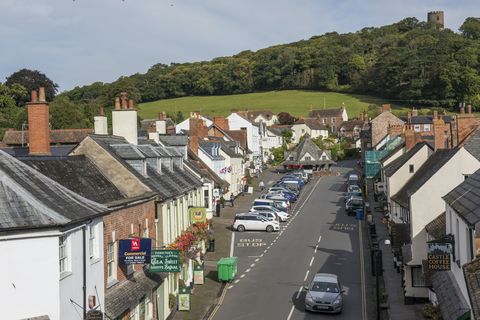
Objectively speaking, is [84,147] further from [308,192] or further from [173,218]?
[308,192]

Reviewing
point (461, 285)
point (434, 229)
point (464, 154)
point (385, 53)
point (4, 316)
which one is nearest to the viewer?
point (4, 316)

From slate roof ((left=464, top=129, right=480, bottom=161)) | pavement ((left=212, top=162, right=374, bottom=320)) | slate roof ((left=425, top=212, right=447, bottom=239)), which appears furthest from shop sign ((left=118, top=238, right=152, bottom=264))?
slate roof ((left=464, top=129, right=480, bottom=161))

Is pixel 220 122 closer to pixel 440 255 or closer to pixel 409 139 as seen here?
pixel 409 139

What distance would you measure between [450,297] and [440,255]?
2.61 meters

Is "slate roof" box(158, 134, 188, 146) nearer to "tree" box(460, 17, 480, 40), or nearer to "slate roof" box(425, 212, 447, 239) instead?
"slate roof" box(425, 212, 447, 239)

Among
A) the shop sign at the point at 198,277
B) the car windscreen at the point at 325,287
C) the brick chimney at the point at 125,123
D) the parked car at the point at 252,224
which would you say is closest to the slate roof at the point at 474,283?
the car windscreen at the point at 325,287

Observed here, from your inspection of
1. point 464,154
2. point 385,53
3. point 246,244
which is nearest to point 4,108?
point 246,244

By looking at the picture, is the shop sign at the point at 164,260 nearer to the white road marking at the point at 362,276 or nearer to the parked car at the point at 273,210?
the white road marking at the point at 362,276

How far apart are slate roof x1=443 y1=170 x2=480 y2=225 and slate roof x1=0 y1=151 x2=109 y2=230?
10.5 metres

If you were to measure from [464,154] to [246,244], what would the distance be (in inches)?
744

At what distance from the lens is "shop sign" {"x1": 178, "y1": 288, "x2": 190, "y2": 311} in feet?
92.9

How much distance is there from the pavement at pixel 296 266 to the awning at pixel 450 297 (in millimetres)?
7526

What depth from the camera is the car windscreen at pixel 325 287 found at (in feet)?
95.9

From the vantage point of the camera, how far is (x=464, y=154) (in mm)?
31875
